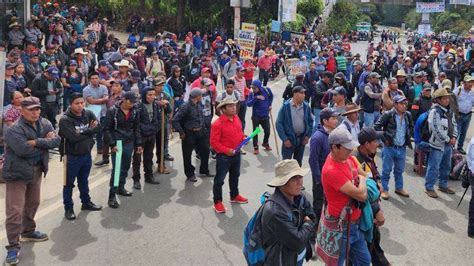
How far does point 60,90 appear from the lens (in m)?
11.4

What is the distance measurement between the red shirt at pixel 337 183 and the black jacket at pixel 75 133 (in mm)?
3668

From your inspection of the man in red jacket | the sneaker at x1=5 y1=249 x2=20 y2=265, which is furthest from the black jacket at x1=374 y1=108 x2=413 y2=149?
the sneaker at x1=5 y1=249 x2=20 y2=265

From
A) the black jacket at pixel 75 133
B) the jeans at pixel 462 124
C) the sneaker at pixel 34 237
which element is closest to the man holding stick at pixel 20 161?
the sneaker at pixel 34 237

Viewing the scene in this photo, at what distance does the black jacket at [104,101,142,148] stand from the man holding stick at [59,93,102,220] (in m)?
0.63

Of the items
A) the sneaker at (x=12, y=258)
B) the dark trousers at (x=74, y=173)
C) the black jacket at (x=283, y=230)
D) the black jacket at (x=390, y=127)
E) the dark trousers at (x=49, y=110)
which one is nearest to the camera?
the black jacket at (x=283, y=230)

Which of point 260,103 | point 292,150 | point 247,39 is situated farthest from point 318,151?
point 247,39

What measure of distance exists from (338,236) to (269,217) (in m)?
0.99

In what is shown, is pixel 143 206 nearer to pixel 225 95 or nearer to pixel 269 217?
pixel 225 95

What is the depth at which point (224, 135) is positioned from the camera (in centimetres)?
766

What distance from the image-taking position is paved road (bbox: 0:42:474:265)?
20.5 feet

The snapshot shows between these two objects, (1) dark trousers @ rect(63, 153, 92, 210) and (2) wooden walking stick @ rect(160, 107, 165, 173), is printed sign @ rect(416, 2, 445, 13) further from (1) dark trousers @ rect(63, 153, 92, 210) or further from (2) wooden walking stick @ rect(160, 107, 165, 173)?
(1) dark trousers @ rect(63, 153, 92, 210)

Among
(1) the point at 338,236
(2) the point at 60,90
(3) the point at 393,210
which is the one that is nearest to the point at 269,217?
(1) the point at 338,236

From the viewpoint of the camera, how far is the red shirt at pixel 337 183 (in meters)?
4.71

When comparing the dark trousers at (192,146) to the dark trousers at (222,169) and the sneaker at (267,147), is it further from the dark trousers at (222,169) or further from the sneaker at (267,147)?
the sneaker at (267,147)
